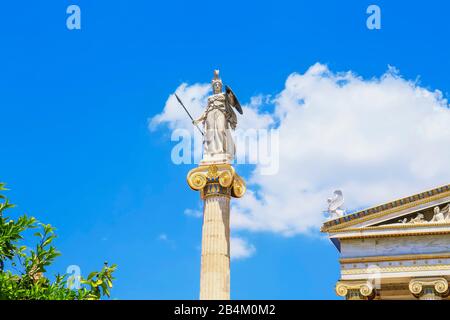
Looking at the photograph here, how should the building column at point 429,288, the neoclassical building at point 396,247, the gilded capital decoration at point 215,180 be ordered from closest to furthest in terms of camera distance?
1. the gilded capital decoration at point 215,180
2. the building column at point 429,288
3. the neoclassical building at point 396,247

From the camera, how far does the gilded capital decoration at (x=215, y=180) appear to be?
24.9 meters

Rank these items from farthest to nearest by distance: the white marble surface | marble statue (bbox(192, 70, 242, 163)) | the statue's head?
the white marble surface, the statue's head, marble statue (bbox(192, 70, 242, 163))

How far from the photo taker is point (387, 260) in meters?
30.2

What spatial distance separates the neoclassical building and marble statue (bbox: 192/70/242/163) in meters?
6.60

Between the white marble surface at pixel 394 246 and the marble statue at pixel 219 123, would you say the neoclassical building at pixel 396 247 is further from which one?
the marble statue at pixel 219 123

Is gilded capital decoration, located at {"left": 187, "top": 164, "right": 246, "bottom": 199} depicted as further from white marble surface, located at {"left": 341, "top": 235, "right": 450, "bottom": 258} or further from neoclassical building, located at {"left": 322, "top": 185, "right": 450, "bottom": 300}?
white marble surface, located at {"left": 341, "top": 235, "right": 450, "bottom": 258}

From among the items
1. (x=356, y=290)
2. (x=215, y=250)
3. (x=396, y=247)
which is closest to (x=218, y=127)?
(x=215, y=250)

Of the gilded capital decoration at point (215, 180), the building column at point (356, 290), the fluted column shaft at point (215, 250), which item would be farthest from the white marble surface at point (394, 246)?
the fluted column shaft at point (215, 250)

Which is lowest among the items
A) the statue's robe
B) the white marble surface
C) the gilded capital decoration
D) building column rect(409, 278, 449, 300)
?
building column rect(409, 278, 449, 300)

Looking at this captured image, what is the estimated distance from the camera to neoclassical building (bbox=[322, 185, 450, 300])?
2972 centimetres

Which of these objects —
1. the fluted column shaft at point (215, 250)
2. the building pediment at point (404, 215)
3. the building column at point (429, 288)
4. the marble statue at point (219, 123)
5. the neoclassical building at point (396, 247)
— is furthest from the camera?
the building pediment at point (404, 215)

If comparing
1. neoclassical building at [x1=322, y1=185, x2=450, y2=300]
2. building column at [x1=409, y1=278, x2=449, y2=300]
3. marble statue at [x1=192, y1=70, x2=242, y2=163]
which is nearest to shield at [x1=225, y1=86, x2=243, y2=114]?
marble statue at [x1=192, y1=70, x2=242, y2=163]
